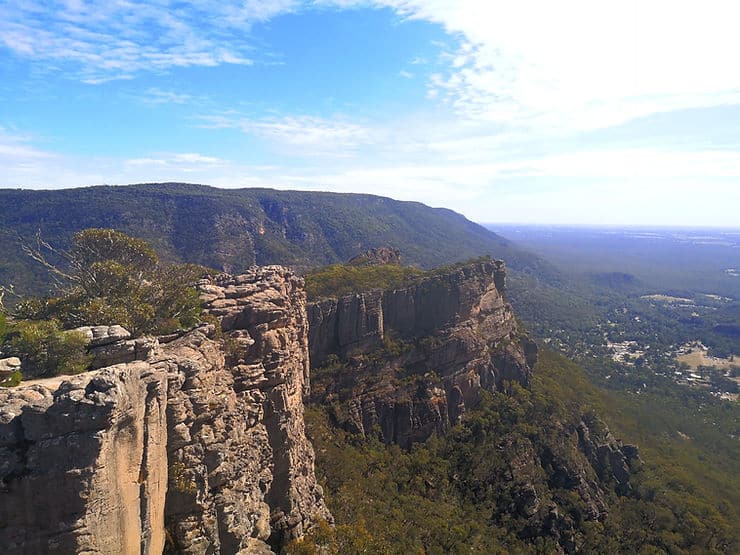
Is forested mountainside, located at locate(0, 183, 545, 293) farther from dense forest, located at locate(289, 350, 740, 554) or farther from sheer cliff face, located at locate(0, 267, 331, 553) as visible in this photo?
sheer cliff face, located at locate(0, 267, 331, 553)

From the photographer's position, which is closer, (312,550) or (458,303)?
(312,550)

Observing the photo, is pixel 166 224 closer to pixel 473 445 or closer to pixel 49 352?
pixel 473 445

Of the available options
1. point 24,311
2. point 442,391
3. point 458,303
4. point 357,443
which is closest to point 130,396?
point 24,311

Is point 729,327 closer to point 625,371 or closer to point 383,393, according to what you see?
point 625,371

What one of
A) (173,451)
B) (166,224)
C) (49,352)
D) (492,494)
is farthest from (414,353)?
(166,224)

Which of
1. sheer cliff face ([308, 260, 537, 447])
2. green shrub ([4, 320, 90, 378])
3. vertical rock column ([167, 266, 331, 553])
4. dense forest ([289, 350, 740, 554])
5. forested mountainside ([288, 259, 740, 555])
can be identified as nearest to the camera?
vertical rock column ([167, 266, 331, 553])

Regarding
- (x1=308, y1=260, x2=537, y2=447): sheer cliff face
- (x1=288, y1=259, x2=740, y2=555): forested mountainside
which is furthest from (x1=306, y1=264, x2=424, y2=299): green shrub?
(x1=308, y1=260, x2=537, y2=447): sheer cliff face
